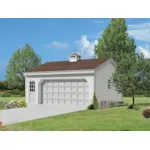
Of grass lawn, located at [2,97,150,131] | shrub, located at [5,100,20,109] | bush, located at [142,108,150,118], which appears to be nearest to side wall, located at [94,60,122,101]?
grass lawn, located at [2,97,150,131]

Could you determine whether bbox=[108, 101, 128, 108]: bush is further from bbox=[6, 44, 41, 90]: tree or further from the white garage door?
bbox=[6, 44, 41, 90]: tree

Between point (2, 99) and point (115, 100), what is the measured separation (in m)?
5.35

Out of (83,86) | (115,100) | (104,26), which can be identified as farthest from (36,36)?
(115,100)

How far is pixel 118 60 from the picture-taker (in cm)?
1638

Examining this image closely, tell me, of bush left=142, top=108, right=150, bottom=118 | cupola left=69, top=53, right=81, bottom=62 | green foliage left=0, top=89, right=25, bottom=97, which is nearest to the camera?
bush left=142, top=108, right=150, bottom=118

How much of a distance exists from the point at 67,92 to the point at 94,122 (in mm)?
3615

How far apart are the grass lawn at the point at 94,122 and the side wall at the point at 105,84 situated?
1.85m

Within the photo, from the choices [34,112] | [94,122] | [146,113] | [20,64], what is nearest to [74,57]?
[20,64]

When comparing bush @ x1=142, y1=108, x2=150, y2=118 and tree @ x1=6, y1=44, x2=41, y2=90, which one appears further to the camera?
tree @ x1=6, y1=44, x2=41, y2=90

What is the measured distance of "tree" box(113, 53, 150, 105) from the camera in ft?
52.1

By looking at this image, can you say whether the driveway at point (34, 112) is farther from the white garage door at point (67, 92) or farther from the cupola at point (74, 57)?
the cupola at point (74, 57)

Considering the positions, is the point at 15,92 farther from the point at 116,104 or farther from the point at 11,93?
the point at 116,104

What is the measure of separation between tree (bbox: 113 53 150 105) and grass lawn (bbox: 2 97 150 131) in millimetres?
1776

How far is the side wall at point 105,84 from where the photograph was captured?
16.2 meters
